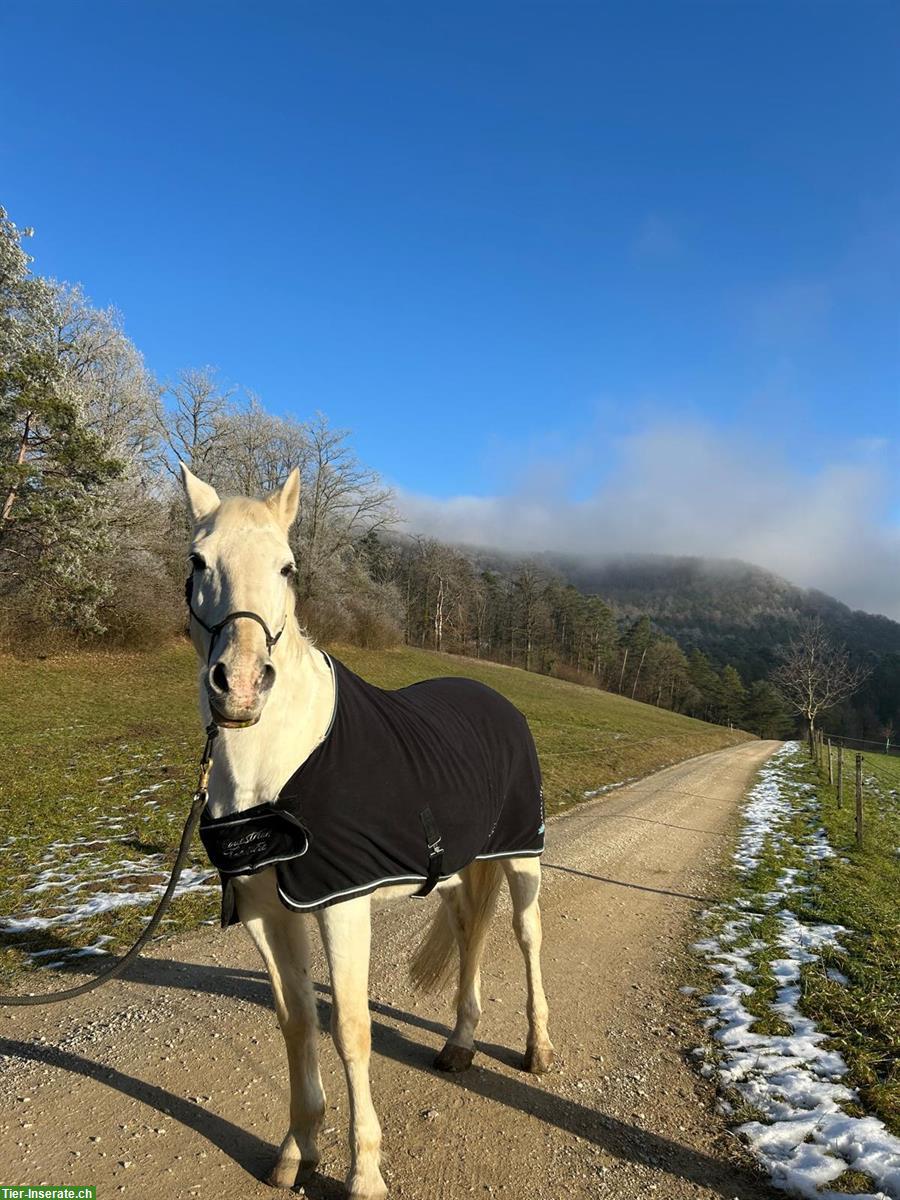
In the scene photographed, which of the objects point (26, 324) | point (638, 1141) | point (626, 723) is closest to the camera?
point (638, 1141)

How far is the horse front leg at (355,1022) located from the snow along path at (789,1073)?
75.1 inches

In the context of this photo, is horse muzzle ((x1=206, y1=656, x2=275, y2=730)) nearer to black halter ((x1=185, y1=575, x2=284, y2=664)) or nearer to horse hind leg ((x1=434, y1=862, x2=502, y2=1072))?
black halter ((x1=185, y1=575, x2=284, y2=664))

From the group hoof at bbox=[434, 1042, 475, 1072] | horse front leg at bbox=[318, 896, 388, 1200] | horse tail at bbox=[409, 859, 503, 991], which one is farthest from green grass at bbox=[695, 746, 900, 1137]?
horse front leg at bbox=[318, 896, 388, 1200]

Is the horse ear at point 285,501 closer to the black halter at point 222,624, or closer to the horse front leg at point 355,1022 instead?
the black halter at point 222,624

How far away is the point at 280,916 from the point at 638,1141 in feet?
7.24

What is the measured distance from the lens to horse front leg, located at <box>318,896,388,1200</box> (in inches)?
106

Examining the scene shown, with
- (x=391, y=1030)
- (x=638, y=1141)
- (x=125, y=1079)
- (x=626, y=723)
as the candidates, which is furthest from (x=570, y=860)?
(x=626, y=723)

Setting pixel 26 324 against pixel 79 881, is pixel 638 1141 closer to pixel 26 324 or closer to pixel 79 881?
pixel 79 881

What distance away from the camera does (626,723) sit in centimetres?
3572

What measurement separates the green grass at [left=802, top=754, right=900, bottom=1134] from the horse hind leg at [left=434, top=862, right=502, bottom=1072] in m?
2.20

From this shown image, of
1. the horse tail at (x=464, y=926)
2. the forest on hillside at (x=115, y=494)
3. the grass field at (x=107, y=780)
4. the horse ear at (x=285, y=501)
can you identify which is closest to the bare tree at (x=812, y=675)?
the grass field at (x=107, y=780)

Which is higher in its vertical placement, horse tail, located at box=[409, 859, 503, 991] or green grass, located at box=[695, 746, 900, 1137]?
horse tail, located at box=[409, 859, 503, 991]

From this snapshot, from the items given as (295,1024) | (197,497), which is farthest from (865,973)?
(197,497)

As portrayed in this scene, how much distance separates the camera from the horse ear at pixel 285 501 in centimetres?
282
